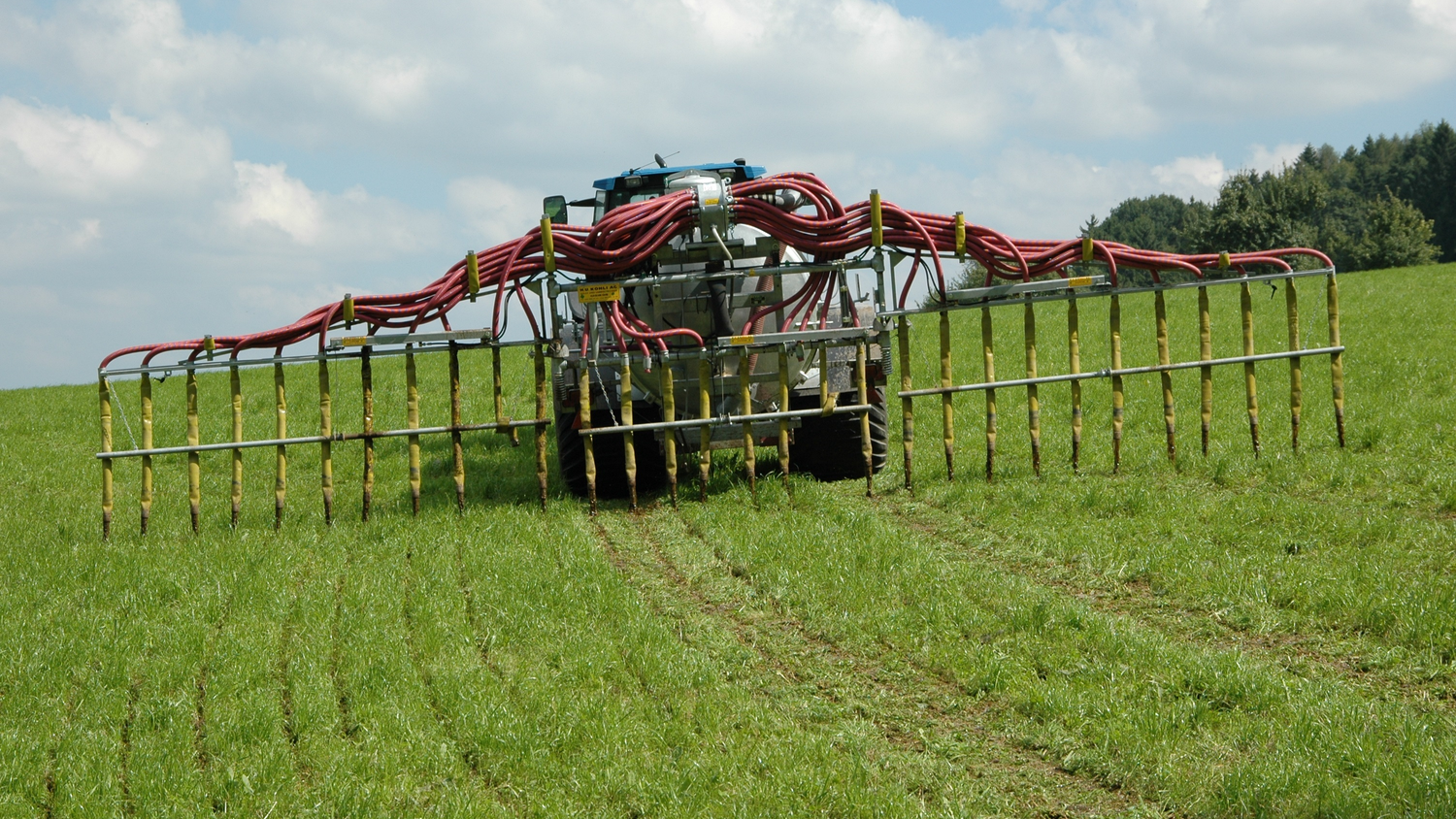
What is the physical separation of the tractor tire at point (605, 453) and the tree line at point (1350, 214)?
136 ft

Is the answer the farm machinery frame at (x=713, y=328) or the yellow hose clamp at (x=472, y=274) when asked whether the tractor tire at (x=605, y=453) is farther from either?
the yellow hose clamp at (x=472, y=274)

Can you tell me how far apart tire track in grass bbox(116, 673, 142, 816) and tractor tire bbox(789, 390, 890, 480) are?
6292 mm

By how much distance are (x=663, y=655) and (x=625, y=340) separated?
174 inches

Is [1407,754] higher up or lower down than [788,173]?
lower down

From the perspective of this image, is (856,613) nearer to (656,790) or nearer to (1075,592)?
(1075,592)

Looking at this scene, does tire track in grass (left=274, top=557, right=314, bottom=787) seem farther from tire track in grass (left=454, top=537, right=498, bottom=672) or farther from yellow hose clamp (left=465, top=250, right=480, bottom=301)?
yellow hose clamp (left=465, top=250, right=480, bottom=301)

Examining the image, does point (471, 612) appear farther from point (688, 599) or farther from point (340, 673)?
point (688, 599)

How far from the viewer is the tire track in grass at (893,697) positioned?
4477 millimetres

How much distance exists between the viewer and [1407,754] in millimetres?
4387

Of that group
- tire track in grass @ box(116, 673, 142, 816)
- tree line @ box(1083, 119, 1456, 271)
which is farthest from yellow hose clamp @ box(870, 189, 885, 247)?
tree line @ box(1083, 119, 1456, 271)

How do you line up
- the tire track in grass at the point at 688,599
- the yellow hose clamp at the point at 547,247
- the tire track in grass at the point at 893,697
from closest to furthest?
the tire track in grass at the point at 893,697 → the tire track in grass at the point at 688,599 → the yellow hose clamp at the point at 547,247

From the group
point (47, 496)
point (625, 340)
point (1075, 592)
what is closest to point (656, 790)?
point (1075, 592)

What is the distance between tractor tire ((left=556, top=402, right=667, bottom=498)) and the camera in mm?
10734

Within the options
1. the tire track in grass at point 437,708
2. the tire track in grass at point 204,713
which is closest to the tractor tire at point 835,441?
the tire track in grass at point 437,708
